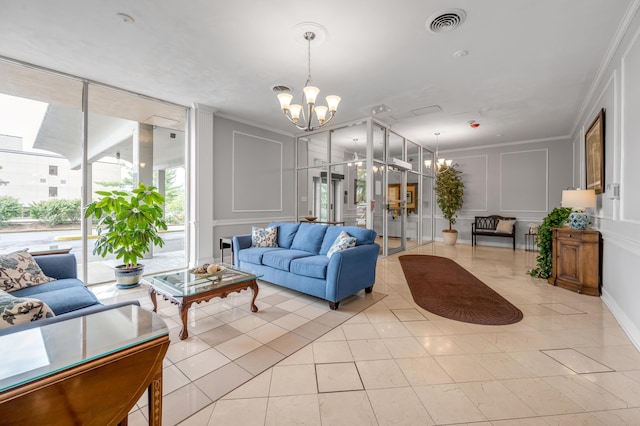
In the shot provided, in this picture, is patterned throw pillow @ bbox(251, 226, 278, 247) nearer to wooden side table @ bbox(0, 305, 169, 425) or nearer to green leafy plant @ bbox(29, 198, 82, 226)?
green leafy plant @ bbox(29, 198, 82, 226)

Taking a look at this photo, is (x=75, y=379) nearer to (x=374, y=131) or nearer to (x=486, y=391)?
(x=486, y=391)

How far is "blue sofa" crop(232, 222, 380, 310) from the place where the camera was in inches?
120

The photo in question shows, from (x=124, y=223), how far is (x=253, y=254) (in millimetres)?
1764

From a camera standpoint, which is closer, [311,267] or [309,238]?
[311,267]

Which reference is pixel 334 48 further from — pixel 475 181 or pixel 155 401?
pixel 475 181

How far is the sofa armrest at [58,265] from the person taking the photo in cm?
264

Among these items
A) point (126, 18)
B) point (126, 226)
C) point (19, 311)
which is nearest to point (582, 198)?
point (19, 311)

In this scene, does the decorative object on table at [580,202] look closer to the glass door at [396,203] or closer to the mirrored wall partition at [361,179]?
the mirrored wall partition at [361,179]

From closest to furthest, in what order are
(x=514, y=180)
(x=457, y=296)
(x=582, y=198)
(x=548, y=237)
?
(x=457, y=296) < (x=582, y=198) < (x=548, y=237) < (x=514, y=180)

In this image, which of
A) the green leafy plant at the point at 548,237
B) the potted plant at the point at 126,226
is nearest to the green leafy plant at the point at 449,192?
the green leafy plant at the point at 548,237

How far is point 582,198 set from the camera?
3654 mm

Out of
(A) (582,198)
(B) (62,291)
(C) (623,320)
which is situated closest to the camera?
(B) (62,291)

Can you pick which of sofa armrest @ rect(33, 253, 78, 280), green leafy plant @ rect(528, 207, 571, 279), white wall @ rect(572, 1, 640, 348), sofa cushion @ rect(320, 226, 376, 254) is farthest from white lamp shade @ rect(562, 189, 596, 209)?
sofa armrest @ rect(33, 253, 78, 280)

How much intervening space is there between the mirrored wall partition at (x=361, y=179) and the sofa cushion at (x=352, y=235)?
178cm
